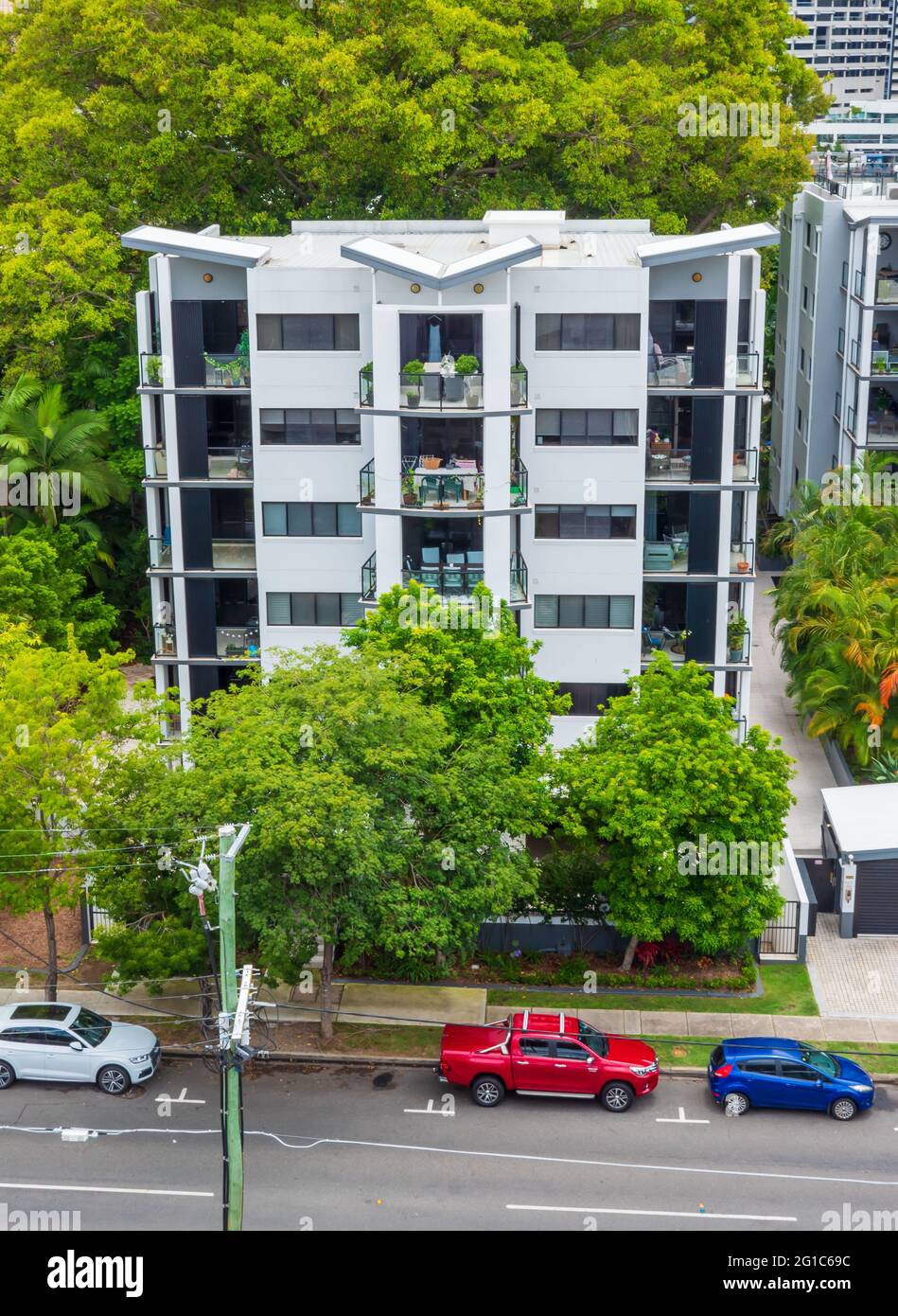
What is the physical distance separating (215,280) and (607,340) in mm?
11127

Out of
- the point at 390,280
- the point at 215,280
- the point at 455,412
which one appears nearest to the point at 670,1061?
the point at 455,412

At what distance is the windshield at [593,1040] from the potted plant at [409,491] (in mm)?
15199

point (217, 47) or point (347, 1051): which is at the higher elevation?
point (217, 47)

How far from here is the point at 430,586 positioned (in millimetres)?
42594

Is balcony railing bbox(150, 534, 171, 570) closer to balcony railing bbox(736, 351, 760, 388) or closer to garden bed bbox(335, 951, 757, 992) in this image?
garden bed bbox(335, 951, 757, 992)

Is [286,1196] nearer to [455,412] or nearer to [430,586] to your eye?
[430,586]

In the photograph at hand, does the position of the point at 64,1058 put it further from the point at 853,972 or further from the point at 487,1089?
the point at 853,972

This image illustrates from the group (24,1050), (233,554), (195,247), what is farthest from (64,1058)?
(195,247)

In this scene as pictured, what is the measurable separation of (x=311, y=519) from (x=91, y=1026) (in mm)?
16579

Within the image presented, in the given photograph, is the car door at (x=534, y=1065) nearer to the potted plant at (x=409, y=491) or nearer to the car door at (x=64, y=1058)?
the car door at (x=64, y=1058)

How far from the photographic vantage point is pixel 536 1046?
3478cm

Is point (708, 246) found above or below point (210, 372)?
above

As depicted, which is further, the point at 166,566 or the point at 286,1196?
the point at 166,566

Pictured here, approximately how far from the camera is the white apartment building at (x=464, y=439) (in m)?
43.5
